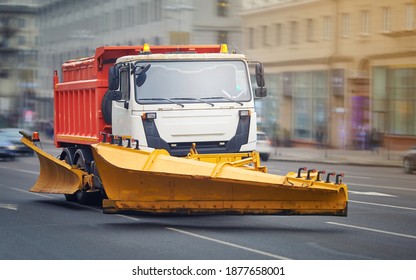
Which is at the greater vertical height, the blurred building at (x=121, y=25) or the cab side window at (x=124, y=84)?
the blurred building at (x=121, y=25)

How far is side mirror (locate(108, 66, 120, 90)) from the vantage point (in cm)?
1959

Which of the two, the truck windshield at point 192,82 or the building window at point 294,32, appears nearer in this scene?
the truck windshield at point 192,82

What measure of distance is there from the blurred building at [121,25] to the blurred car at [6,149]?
20.5 meters

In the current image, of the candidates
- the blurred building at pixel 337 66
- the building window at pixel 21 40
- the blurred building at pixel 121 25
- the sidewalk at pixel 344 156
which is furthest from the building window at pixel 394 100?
the building window at pixel 21 40

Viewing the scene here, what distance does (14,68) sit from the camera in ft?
338

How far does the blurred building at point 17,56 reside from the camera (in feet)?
332

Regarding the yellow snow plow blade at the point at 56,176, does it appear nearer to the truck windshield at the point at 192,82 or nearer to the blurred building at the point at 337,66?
the truck windshield at the point at 192,82

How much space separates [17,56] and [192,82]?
8524 centimetres

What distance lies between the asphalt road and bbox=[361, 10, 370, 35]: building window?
37516 millimetres

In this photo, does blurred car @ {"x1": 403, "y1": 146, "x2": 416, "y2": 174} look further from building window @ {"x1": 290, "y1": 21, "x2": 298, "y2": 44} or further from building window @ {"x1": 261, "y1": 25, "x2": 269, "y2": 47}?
building window @ {"x1": 261, "y1": 25, "x2": 269, "y2": 47}

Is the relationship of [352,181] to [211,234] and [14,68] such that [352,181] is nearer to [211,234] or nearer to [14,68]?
[211,234]

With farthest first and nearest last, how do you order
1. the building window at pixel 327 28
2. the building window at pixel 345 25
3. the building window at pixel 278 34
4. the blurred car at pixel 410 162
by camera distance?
the building window at pixel 278 34, the building window at pixel 327 28, the building window at pixel 345 25, the blurred car at pixel 410 162

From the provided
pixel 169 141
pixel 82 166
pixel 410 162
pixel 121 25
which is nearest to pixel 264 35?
pixel 121 25
